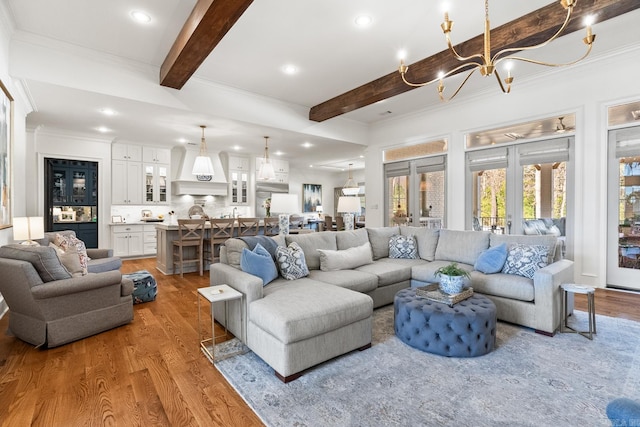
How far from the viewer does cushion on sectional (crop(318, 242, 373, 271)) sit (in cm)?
354

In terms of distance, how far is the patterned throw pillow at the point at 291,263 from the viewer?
3.10 meters

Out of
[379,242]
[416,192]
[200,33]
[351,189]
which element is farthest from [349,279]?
[351,189]

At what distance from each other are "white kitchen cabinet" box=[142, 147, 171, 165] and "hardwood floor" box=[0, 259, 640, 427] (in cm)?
499

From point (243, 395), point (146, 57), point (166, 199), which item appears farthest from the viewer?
point (166, 199)

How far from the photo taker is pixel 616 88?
13.4 ft

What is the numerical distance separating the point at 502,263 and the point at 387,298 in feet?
4.24

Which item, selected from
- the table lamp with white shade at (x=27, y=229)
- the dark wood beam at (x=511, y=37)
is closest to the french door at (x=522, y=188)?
the dark wood beam at (x=511, y=37)

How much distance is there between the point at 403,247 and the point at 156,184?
20.8 ft

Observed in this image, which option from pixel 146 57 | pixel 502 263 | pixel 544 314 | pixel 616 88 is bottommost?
pixel 544 314

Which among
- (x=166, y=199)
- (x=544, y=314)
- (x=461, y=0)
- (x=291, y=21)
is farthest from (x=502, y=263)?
(x=166, y=199)

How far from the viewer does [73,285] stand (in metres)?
2.70

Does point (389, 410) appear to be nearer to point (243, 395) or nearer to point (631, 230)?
point (243, 395)

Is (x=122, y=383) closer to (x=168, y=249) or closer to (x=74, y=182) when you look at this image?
(x=168, y=249)

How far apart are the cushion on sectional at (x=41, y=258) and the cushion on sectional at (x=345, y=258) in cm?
246
